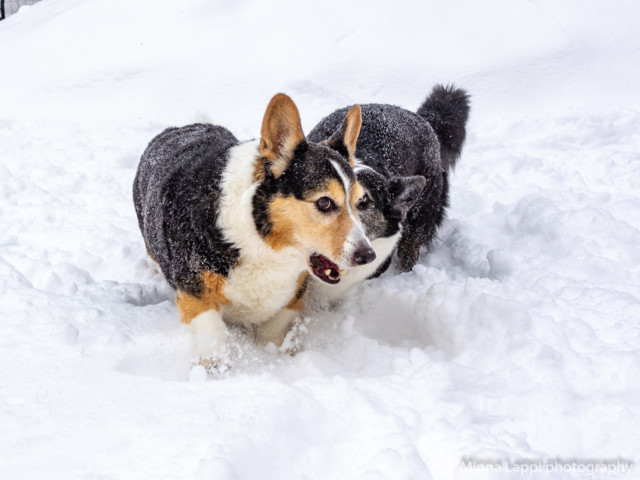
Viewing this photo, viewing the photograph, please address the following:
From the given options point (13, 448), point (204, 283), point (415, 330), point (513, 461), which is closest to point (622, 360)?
point (513, 461)

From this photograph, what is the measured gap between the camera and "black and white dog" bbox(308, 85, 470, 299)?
3.29m

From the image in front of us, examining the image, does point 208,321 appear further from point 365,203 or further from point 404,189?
point 404,189

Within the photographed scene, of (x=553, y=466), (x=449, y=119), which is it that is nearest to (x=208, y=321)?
(x=553, y=466)

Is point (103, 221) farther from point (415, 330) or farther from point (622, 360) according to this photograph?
point (622, 360)

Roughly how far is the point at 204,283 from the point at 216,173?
0.55m

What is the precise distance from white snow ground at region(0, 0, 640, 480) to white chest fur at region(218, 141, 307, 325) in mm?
269

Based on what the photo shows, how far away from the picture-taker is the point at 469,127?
623cm

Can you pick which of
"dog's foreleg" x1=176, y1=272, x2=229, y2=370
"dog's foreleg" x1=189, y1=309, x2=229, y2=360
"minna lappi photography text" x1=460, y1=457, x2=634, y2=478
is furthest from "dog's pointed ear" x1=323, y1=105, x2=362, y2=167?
"minna lappi photography text" x1=460, y1=457, x2=634, y2=478

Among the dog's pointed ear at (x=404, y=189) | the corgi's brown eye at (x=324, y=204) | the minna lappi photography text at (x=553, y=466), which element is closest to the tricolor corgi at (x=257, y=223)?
the corgi's brown eye at (x=324, y=204)

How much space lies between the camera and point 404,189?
332 centimetres

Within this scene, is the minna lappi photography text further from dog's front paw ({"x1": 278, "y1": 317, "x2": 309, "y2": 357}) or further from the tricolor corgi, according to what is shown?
dog's front paw ({"x1": 278, "y1": 317, "x2": 309, "y2": 357})

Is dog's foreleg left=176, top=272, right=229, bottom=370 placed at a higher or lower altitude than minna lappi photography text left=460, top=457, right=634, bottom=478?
higher

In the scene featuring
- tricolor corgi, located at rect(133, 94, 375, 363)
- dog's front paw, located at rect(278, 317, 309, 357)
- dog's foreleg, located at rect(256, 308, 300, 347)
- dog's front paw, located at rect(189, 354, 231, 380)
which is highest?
tricolor corgi, located at rect(133, 94, 375, 363)

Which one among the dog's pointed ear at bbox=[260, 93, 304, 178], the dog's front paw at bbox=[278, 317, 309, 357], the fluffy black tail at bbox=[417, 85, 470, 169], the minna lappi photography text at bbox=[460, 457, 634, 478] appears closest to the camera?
the minna lappi photography text at bbox=[460, 457, 634, 478]
